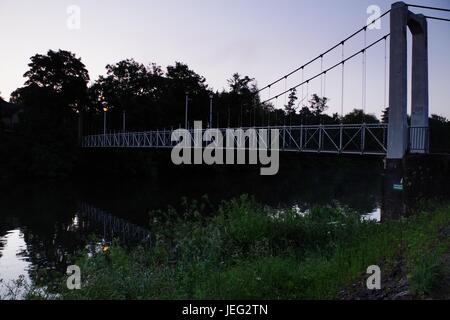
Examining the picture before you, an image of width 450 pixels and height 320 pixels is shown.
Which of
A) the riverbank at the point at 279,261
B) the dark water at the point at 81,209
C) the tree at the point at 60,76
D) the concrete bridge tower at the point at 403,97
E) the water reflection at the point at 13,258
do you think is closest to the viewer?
the riverbank at the point at 279,261

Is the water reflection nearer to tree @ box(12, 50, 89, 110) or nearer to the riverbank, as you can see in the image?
the riverbank

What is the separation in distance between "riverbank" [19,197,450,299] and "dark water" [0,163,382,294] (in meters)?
3.06

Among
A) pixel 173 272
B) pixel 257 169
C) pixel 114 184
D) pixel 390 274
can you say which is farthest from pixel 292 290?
pixel 257 169

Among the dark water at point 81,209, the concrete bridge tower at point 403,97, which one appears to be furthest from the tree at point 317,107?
the concrete bridge tower at point 403,97

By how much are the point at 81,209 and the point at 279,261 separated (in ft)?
69.0

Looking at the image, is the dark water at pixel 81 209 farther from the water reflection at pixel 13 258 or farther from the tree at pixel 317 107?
the tree at pixel 317 107

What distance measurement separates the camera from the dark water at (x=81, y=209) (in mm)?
15141

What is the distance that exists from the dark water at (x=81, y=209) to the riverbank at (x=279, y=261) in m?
3.06

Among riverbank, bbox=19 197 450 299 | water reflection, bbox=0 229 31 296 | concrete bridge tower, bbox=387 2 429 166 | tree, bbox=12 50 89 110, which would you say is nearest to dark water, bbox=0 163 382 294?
water reflection, bbox=0 229 31 296

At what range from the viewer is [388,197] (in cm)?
1168

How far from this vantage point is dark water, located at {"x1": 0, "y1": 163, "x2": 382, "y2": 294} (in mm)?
15141

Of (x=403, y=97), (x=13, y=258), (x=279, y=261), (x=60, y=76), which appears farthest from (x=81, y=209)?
(x=60, y=76)

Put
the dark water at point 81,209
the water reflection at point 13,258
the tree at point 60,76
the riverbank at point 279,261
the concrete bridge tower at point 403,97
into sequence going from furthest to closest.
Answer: the tree at point 60,76 < the dark water at point 81,209 < the water reflection at point 13,258 < the concrete bridge tower at point 403,97 < the riverbank at point 279,261

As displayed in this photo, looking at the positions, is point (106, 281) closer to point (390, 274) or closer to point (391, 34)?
point (390, 274)
